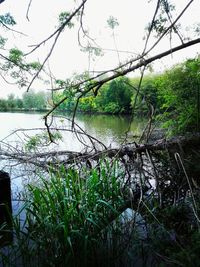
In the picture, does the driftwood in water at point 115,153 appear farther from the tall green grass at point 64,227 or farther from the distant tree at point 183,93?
the tall green grass at point 64,227

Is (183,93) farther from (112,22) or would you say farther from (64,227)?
(64,227)

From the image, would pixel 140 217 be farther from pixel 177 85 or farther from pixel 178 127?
pixel 177 85

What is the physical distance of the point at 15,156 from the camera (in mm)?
3822

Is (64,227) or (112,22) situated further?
(112,22)

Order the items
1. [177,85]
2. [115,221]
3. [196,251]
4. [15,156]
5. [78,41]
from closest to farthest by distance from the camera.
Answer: [196,251]
[115,221]
[78,41]
[15,156]
[177,85]

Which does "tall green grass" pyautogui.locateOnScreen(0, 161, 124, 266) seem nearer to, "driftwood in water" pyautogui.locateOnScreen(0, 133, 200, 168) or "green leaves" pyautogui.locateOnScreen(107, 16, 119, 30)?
"driftwood in water" pyautogui.locateOnScreen(0, 133, 200, 168)

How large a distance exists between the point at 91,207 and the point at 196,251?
1.03m

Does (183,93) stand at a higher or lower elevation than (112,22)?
lower

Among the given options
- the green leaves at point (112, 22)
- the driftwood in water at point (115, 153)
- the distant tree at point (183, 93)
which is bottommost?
the driftwood in water at point (115, 153)

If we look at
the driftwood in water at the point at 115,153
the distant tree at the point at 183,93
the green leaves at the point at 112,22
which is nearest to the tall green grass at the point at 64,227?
the driftwood in water at the point at 115,153

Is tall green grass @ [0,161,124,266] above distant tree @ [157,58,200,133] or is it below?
below

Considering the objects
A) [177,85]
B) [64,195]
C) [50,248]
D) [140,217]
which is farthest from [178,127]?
[50,248]

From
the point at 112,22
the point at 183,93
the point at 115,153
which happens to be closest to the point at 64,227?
the point at 115,153

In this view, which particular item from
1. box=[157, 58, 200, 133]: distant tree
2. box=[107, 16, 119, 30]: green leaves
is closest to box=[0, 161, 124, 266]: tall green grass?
box=[107, 16, 119, 30]: green leaves
